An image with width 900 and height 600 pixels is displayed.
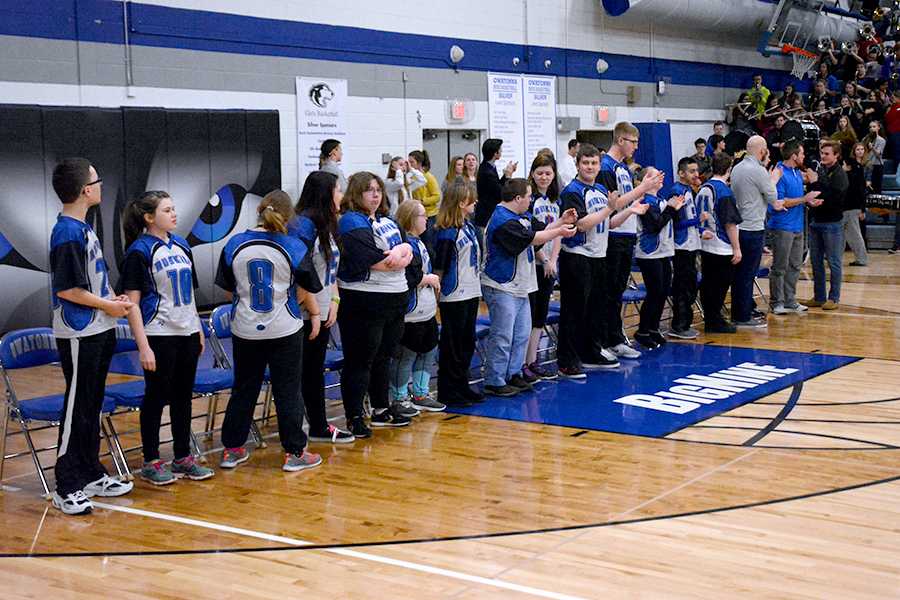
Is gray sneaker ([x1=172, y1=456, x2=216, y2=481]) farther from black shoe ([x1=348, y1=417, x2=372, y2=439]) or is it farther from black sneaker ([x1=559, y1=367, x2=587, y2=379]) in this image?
black sneaker ([x1=559, y1=367, x2=587, y2=379])

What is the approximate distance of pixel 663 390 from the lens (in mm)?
7574

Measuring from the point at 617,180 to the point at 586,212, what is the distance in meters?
0.75

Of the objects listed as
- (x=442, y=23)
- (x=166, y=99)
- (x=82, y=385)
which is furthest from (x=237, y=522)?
(x=442, y=23)

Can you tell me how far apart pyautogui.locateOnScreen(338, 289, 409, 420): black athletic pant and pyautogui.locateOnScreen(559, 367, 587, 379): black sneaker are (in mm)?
1933

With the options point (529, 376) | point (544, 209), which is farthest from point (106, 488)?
point (544, 209)

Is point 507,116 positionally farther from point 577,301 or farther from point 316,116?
point 577,301

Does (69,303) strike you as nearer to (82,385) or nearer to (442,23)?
(82,385)

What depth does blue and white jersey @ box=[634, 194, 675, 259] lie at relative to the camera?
8.97 m

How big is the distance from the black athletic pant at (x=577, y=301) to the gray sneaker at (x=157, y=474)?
3371mm

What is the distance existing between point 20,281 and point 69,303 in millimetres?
5460

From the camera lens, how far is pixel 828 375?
8.02m

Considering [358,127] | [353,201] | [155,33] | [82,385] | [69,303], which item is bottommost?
[82,385]

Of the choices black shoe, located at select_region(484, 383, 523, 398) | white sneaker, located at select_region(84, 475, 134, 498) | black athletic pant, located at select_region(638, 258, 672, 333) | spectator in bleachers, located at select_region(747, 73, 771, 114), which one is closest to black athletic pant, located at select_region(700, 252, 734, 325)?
black athletic pant, located at select_region(638, 258, 672, 333)

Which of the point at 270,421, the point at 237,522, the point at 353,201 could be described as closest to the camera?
the point at 237,522
